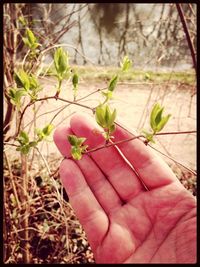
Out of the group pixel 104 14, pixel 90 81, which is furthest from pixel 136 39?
pixel 104 14

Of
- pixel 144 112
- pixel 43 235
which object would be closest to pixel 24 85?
pixel 43 235

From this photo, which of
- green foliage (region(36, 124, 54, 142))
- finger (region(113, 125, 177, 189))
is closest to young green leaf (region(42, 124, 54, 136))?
green foliage (region(36, 124, 54, 142))

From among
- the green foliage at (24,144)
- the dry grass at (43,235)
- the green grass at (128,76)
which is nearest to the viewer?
the green foliage at (24,144)

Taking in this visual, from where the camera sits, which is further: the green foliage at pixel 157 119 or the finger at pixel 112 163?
the finger at pixel 112 163

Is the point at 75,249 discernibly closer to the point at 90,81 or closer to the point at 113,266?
the point at 113,266

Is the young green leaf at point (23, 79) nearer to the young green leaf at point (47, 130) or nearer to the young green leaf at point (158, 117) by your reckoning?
the young green leaf at point (47, 130)

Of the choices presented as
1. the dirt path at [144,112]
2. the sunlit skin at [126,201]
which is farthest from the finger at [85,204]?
the dirt path at [144,112]

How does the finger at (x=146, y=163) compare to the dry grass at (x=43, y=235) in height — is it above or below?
above
